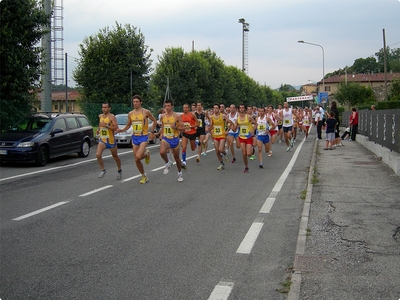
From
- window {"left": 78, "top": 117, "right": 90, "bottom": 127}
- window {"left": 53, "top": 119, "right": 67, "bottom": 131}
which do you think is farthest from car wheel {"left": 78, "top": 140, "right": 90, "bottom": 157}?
window {"left": 53, "top": 119, "right": 67, "bottom": 131}

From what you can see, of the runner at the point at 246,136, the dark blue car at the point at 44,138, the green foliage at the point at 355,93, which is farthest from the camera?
the green foliage at the point at 355,93

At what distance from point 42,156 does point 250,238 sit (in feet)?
33.9

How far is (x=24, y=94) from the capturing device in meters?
19.7

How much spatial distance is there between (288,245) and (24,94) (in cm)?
1627

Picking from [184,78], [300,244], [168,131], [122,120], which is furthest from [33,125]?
[184,78]

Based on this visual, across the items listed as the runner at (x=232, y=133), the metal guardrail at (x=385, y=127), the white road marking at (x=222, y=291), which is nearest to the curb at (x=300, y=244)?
the white road marking at (x=222, y=291)

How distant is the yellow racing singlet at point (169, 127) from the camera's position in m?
11.7

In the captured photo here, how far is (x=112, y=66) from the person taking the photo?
36031 millimetres

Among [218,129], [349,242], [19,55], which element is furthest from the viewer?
[19,55]

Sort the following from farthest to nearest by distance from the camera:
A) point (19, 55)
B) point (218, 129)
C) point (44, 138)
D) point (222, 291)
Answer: point (19, 55), point (44, 138), point (218, 129), point (222, 291)

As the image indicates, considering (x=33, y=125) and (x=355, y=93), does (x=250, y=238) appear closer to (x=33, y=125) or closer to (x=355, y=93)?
(x=33, y=125)

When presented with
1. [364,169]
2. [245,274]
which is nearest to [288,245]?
[245,274]

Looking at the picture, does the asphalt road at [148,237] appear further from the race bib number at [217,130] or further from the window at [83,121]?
the window at [83,121]

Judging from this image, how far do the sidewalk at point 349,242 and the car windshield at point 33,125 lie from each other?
899 cm
